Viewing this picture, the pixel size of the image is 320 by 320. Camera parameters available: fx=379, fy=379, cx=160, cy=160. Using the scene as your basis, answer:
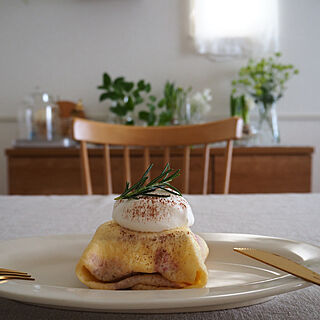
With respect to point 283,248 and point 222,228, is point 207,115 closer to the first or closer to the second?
point 222,228

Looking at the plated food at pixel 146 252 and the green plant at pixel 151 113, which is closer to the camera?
the plated food at pixel 146 252

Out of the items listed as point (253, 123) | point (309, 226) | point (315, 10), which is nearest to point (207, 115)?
point (253, 123)

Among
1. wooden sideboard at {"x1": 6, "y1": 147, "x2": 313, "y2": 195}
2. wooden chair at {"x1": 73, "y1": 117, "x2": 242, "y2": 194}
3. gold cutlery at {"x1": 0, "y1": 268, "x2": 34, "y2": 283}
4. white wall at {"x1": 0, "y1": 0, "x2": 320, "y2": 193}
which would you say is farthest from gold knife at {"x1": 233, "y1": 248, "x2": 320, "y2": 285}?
white wall at {"x1": 0, "y1": 0, "x2": 320, "y2": 193}

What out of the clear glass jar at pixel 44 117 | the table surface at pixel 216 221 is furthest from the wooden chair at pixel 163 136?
the clear glass jar at pixel 44 117

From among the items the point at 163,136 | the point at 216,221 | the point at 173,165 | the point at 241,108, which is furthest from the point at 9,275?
the point at 241,108

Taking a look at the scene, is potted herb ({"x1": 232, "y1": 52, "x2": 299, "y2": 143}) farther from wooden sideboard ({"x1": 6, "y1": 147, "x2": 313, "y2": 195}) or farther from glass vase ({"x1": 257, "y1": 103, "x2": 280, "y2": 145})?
Result: wooden sideboard ({"x1": 6, "y1": 147, "x2": 313, "y2": 195})

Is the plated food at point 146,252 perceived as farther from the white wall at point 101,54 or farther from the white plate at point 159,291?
the white wall at point 101,54
